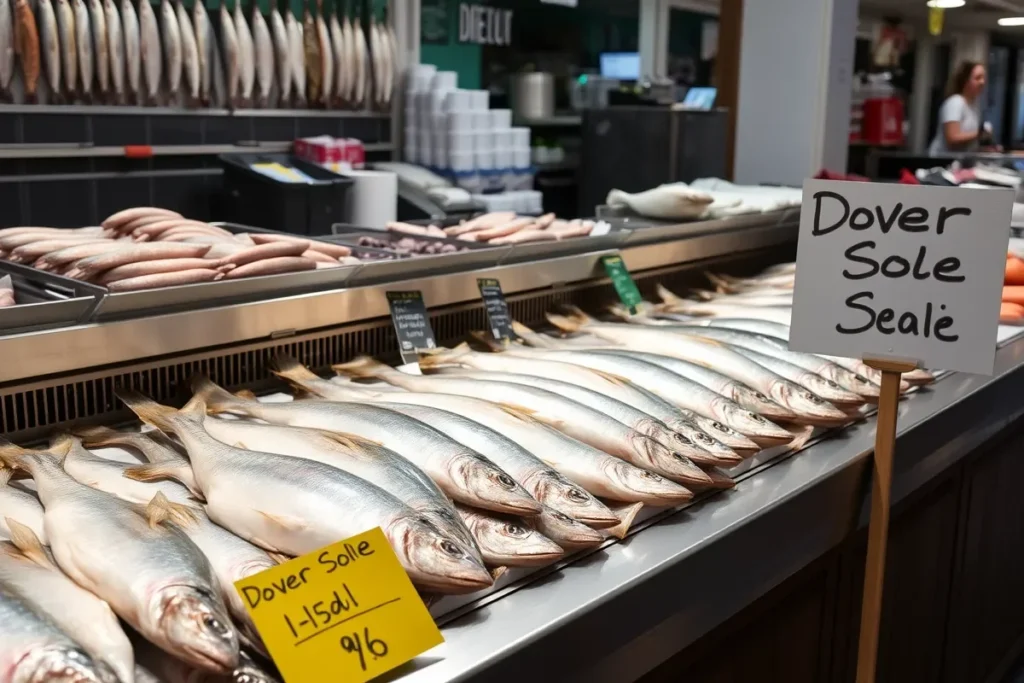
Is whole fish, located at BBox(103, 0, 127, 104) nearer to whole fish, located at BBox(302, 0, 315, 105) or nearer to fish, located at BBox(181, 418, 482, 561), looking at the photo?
whole fish, located at BBox(302, 0, 315, 105)

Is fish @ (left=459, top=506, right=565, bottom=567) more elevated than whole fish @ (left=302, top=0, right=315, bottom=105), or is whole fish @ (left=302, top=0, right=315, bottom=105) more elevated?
whole fish @ (left=302, top=0, right=315, bottom=105)

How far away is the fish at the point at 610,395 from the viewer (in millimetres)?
1840

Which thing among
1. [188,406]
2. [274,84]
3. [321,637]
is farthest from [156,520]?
[274,84]

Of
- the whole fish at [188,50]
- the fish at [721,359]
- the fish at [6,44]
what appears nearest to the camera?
Result: the fish at [721,359]

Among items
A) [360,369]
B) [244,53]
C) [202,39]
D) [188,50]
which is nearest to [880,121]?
[244,53]

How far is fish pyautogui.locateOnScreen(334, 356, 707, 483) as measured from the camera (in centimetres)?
176

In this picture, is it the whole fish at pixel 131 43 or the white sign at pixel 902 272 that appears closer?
the white sign at pixel 902 272

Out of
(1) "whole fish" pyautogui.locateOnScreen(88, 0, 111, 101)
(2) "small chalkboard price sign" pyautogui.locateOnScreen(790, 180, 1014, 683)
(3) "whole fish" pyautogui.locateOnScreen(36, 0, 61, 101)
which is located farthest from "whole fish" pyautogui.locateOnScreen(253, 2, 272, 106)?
(2) "small chalkboard price sign" pyautogui.locateOnScreen(790, 180, 1014, 683)

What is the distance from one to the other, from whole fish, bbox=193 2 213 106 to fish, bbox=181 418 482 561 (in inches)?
156

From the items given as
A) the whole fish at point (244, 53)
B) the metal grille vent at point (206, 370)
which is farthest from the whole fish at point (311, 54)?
the metal grille vent at point (206, 370)

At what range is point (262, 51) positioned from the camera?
5402 millimetres

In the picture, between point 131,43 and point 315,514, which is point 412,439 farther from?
point 131,43

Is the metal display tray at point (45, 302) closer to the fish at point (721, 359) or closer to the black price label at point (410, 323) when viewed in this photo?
the black price label at point (410, 323)

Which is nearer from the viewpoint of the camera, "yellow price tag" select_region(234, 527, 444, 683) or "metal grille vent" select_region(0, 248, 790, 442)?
"yellow price tag" select_region(234, 527, 444, 683)
